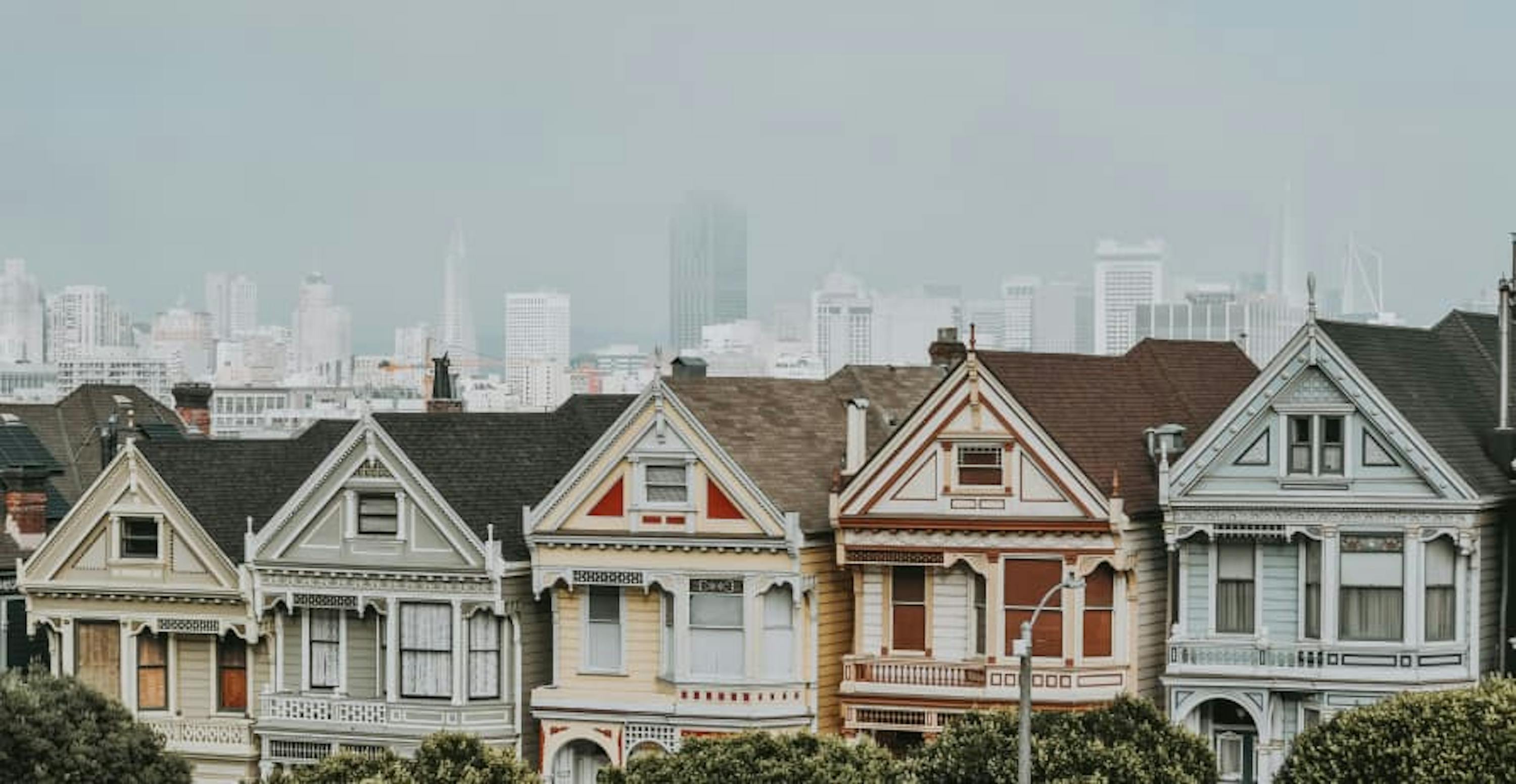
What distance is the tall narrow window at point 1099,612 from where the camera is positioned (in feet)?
157

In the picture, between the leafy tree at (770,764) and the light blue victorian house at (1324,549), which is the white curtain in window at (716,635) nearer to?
the leafy tree at (770,764)

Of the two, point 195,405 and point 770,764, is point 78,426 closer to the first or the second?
point 195,405

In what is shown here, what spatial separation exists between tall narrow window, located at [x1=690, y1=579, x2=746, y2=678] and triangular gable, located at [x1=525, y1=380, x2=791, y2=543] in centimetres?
103

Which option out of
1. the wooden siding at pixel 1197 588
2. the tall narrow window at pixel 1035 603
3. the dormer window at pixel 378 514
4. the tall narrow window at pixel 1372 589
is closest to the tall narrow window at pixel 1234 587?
the wooden siding at pixel 1197 588

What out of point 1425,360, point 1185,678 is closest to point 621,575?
point 1185,678

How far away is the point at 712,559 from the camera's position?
50.3 m

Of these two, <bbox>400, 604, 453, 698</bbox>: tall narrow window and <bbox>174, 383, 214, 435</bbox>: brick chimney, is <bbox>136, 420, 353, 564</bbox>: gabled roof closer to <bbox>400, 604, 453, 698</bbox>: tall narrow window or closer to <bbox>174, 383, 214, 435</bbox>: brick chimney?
<bbox>400, 604, 453, 698</bbox>: tall narrow window

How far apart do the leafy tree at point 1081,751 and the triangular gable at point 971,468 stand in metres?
3.73

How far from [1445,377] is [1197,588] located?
572 centimetres

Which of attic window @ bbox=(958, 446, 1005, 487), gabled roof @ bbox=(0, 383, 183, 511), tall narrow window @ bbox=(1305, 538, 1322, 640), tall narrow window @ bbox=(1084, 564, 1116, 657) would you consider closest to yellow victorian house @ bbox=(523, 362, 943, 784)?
attic window @ bbox=(958, 446, 1005, 487)

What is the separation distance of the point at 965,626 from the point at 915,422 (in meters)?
3.49

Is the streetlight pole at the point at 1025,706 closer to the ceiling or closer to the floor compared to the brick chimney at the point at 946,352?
closer to the floor

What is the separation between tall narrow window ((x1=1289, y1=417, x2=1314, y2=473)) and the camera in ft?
154

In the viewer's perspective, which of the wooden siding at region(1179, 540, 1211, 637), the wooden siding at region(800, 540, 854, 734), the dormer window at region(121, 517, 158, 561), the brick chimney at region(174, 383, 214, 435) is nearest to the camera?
the wooden siding at region(1179, 540, 1211, 637)
